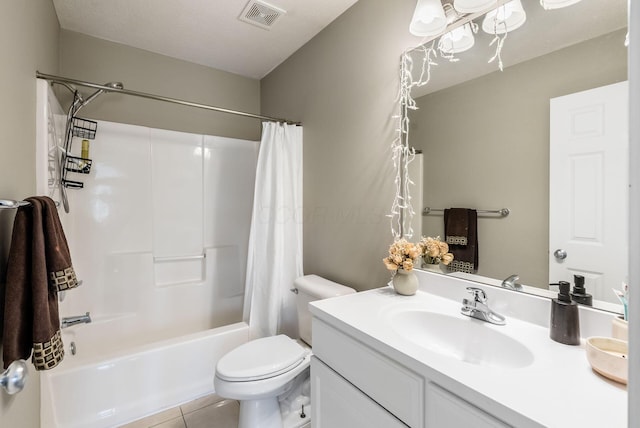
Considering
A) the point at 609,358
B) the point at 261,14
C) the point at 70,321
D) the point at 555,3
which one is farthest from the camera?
the point at 261,14

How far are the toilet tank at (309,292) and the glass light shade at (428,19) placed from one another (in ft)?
4.28

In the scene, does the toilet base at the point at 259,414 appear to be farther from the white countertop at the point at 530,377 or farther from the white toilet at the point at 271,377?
the white countertop at the point at 530,377

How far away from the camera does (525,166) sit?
102 cm

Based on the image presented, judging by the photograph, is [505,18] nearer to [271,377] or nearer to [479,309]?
[479,309]

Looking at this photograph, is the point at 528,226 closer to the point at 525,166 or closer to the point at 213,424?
the point at 525,166

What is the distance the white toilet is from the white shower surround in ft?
1.65

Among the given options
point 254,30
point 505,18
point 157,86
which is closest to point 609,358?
point 505,18

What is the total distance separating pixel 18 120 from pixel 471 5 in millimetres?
1759

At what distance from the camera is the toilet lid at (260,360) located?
132 cm

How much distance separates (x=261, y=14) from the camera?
180 cm

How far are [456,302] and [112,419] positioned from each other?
6.22ft

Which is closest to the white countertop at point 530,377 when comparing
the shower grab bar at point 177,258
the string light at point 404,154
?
the string light at point 404,154

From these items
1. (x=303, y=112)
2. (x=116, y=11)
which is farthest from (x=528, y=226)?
(x=116, y=11)

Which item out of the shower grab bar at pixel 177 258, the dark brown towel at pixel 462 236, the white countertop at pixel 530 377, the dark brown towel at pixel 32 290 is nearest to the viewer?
the white countertop at pixel 530 377
